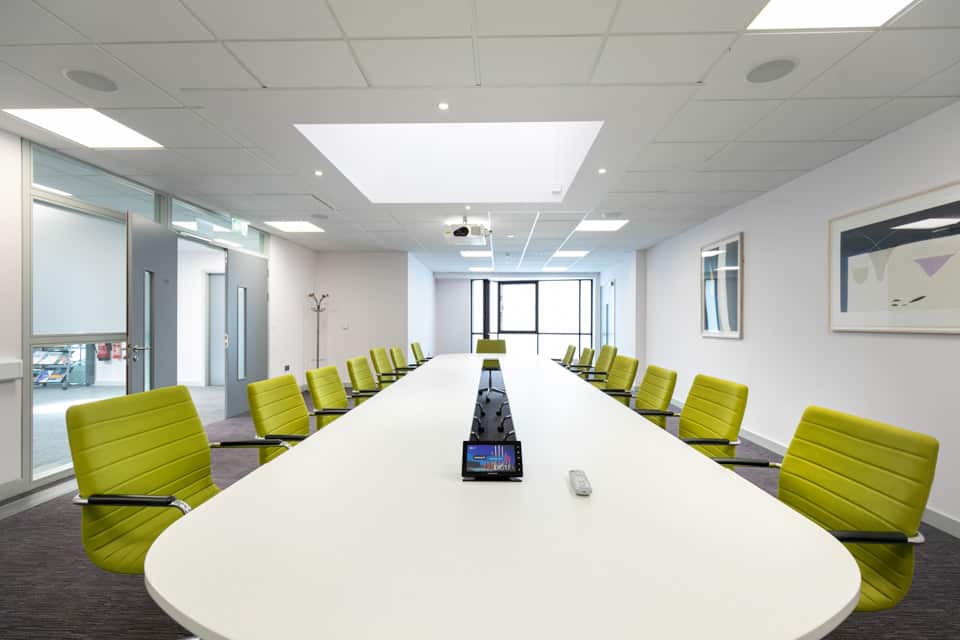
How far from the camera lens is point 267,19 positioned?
206cm

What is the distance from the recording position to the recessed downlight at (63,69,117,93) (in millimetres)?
2518

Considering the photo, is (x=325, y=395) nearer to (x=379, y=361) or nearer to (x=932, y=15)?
(x=379, y=361)

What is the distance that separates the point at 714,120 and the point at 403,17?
6.95ft

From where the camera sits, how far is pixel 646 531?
1060 millimetres

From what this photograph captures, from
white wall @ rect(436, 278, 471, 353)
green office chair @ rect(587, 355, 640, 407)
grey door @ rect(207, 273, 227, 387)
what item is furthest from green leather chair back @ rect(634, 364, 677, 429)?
white wall @ rect(436, 278, 471, 353)

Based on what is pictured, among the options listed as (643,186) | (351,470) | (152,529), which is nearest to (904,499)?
(351,470)

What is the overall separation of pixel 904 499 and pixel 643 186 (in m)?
3.76

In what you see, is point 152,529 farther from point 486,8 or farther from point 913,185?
point 913,185

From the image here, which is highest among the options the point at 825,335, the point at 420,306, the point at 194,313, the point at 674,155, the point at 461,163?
the point at 461,163

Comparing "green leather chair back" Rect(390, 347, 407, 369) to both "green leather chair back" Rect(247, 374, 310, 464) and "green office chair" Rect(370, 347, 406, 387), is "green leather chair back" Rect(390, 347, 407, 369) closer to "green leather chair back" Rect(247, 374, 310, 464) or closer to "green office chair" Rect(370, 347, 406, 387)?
"green office chair" Rect(370, 347, 406, 387)

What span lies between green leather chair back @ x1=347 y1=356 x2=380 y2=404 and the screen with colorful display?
2615 mm

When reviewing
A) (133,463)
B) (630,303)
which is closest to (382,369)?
(133,463)

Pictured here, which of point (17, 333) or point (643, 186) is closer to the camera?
point (17, 333)

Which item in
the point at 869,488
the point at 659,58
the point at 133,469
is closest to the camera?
the point at 869,488
